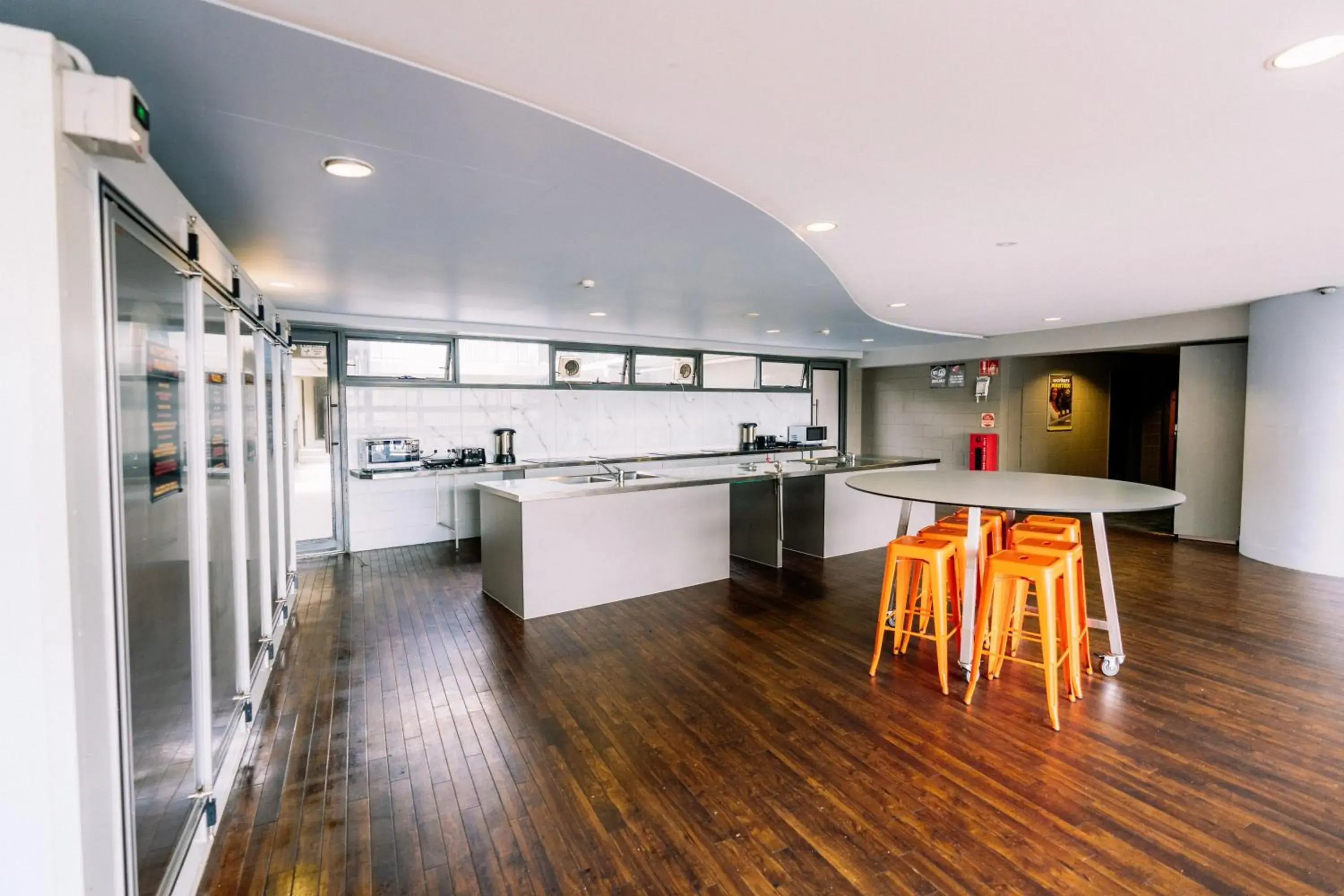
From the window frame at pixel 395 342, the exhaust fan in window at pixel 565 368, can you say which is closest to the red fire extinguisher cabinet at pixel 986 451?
the exhaust fan in window at pixel 565 368

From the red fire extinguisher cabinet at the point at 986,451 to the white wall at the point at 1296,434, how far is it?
123 inches

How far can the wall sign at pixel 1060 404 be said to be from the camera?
909cm

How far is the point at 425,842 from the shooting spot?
2.05 m

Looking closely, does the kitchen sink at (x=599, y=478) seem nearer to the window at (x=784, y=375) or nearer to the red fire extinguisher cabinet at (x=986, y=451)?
the window at (x=784, y=375)

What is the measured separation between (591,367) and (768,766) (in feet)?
19.2

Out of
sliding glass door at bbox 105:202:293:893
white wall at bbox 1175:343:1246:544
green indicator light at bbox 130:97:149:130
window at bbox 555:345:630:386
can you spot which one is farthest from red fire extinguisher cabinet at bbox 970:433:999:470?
green indicator light at bbox 130:97:149:130

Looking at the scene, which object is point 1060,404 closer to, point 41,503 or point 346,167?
point 346,167

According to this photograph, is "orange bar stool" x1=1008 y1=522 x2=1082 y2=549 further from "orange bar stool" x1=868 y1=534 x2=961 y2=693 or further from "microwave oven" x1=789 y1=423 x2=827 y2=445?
"microwave oven" x1=789 y1=423 x2=827 y2=445

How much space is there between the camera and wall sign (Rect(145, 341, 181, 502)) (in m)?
1.58

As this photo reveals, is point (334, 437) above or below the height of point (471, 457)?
above

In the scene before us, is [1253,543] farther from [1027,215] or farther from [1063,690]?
[1027,215]

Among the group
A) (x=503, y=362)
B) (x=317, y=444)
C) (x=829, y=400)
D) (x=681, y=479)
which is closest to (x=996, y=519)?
(x=681, y=479)

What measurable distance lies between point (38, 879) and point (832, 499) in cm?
540

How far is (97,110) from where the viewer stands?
3.59ft
